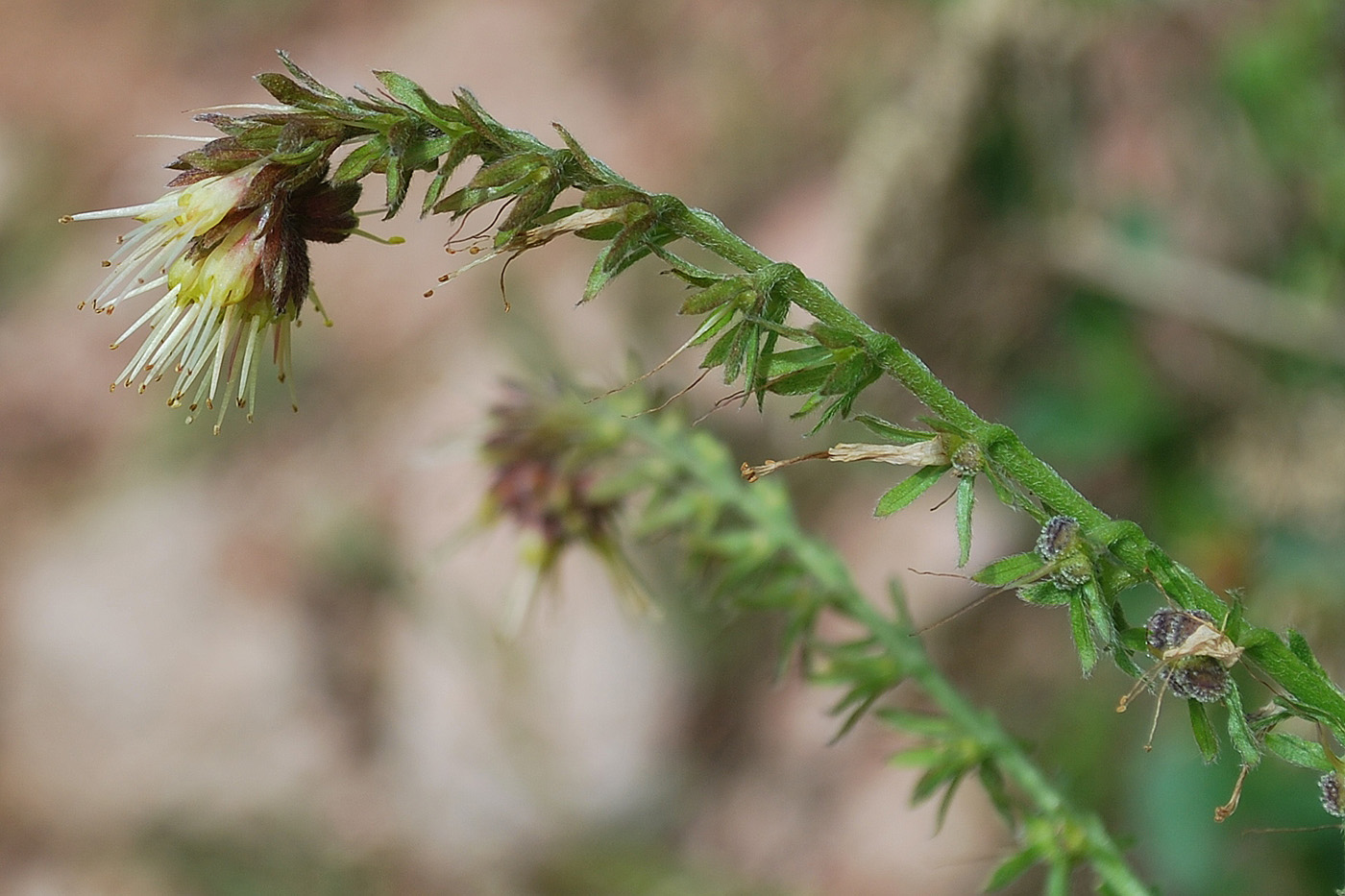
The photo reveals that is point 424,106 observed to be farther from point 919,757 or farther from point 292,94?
point 919,757

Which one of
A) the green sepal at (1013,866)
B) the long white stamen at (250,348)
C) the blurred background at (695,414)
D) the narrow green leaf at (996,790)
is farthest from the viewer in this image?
the blurred background at (695,414)

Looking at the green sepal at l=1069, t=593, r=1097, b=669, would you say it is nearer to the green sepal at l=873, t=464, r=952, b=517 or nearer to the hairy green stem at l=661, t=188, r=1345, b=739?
the hairy green stem at l=661, t=188, r=1345, b=739

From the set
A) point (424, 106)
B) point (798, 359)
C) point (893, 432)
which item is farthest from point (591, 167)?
point (893, 432)

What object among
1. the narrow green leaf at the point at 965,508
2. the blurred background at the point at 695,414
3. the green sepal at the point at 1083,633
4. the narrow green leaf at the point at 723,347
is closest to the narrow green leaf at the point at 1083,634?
the green sepal at the point at 1083,633

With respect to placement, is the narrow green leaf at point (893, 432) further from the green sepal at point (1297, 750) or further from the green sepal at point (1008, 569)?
the green sepal at point (1297, 750)

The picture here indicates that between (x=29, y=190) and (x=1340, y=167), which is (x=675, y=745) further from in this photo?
(x=29, y=190)

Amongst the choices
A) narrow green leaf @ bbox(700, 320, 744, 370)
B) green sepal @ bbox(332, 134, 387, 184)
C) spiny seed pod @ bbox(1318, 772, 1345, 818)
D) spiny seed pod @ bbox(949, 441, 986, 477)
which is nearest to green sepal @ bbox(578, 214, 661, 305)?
narrow green leaf @ bbox(700, 320, 744, 370)
